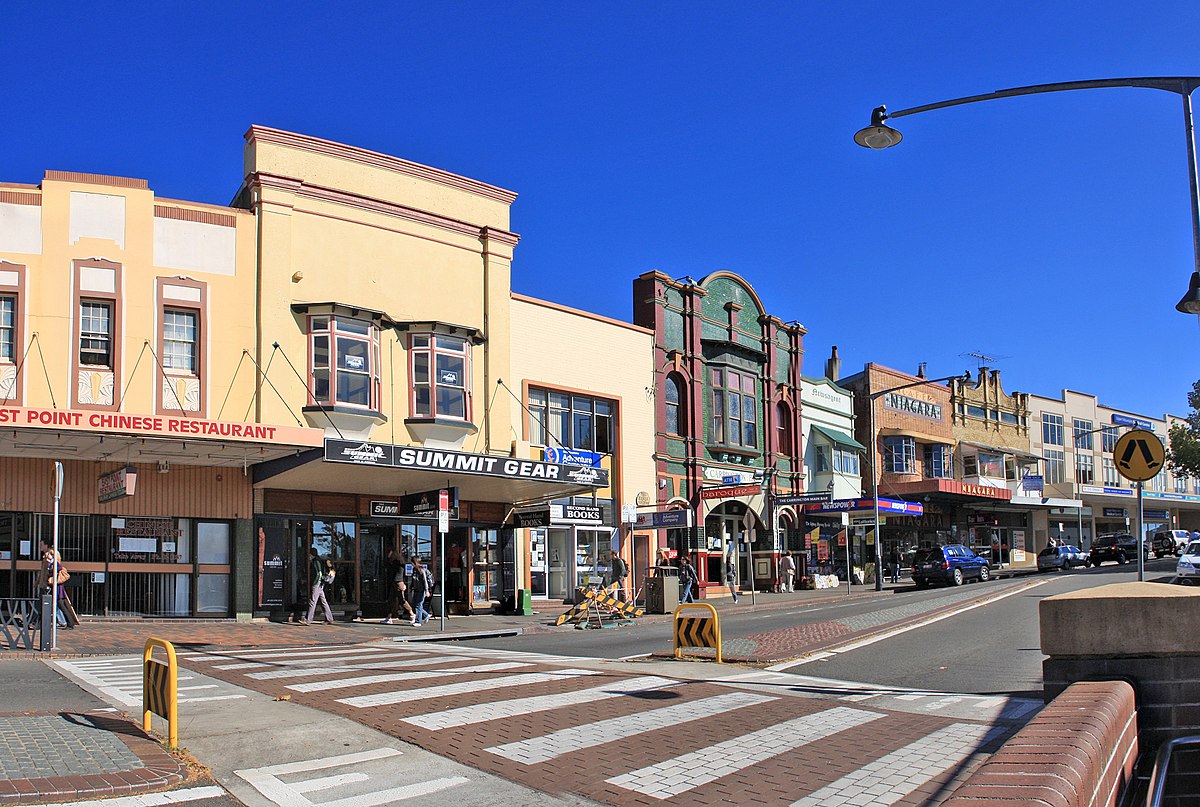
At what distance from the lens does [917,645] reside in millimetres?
16344

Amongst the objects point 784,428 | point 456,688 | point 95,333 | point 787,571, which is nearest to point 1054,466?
point 784,428

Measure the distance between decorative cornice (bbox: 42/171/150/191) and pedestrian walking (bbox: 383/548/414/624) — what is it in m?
9.87

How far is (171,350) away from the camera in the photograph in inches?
891

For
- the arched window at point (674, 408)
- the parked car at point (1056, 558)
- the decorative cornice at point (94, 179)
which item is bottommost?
the parked car at point (1056, 558)

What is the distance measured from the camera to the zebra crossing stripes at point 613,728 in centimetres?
786

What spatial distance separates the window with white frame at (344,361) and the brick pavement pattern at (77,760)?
1541 cm

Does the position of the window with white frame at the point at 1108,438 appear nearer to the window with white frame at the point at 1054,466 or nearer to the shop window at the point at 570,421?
the window with white frame at the point at 1054,466

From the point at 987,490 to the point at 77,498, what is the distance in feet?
143

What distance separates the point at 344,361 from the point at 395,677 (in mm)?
13534

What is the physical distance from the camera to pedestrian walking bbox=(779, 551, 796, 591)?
3719 centimetres

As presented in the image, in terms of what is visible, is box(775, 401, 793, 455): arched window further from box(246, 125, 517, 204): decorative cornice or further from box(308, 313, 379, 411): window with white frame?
box(308, 313, 379, 411): window with white frame

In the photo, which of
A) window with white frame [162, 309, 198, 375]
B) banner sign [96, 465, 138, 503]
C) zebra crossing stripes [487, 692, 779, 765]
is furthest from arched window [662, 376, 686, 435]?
zebra crossing stripes [487, 692, 779, 765]

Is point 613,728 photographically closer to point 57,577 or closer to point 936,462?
point 57,577

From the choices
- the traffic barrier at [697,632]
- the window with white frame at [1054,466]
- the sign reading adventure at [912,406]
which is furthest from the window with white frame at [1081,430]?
the traffic barrier at [697,632]
